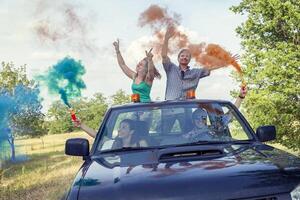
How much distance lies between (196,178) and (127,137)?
1.59 m

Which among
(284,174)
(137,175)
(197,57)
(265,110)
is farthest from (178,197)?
(265,110)

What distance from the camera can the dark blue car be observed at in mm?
3223

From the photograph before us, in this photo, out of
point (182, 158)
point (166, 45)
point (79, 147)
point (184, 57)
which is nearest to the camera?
point (182, 158)

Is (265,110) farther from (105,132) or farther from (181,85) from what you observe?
(105,132)

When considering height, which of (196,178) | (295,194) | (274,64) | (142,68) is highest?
(274,64)

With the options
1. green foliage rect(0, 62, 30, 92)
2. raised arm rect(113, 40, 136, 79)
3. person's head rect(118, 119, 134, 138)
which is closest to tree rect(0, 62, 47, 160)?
green foliage rect(0, 62, 30, 92)

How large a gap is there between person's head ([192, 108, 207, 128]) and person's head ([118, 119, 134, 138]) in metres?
0.57

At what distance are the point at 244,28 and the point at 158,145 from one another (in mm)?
25013

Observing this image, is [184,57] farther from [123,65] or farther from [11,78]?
[11,78]

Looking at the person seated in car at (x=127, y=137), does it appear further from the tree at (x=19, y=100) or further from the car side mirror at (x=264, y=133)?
the tree at (x=19, y=100)

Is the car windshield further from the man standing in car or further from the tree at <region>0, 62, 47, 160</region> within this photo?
the tree at <region>0, 62, 47, 160</region>

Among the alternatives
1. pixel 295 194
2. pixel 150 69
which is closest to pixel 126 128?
pixel 295 194

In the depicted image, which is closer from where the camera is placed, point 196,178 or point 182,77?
point 196,178

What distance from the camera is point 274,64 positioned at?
27047 mm
